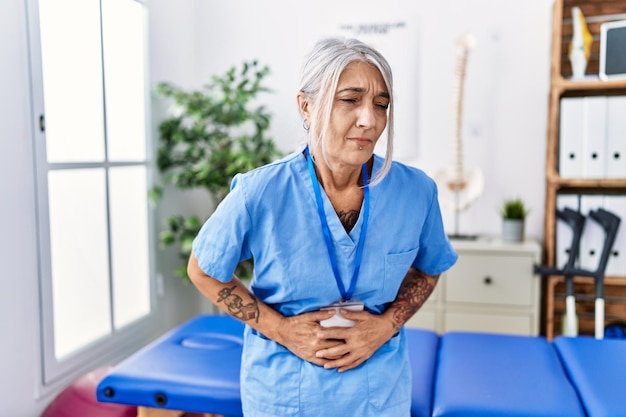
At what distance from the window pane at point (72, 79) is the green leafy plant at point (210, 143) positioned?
0.34 m

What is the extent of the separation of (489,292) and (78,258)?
1.77m

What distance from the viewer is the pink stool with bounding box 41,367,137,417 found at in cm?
192

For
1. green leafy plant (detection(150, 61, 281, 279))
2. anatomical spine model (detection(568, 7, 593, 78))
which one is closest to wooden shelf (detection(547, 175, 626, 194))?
anatomical spine model (detection(568, 7, 593, 78))

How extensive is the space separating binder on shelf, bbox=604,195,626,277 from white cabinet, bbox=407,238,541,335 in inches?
12.6

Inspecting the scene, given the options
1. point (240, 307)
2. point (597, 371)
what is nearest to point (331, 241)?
point (240, 307)

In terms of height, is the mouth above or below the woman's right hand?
above

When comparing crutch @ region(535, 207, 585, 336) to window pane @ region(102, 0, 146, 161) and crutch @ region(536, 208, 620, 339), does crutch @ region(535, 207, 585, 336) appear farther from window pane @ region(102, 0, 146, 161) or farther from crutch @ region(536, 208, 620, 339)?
window pane @ region(102, 0, 146, 161)

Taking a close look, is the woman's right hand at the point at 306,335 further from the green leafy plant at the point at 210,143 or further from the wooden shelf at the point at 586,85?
the wooden shelf at the point at 586,85

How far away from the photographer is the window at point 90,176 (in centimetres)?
206

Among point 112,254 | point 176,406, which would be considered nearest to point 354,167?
point 176,406

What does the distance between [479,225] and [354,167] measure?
77.0 inches

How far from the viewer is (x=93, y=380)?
205 centimetres

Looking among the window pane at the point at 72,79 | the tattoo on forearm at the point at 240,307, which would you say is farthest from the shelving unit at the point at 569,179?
the window pane at the point at 72,79

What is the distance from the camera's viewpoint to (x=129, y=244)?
8.75 ft
